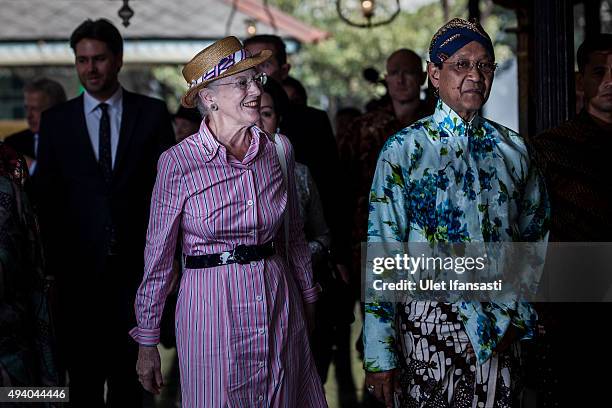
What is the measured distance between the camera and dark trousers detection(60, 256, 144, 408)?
6.03 metres

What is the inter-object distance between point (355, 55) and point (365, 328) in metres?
36.7

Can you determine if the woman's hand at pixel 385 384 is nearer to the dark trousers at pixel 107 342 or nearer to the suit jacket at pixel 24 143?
the dark trousers at pixel 107 342

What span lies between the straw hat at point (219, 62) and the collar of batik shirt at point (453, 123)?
30.6 inches

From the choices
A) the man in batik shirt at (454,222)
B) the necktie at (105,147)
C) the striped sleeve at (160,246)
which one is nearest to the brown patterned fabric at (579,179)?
the man in batik shirt at (454,222)

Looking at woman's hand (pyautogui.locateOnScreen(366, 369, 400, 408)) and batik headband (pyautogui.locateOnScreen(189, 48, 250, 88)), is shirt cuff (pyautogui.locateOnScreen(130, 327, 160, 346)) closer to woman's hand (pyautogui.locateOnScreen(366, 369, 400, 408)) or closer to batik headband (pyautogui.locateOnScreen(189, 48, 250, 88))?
woman's hand (pyautogui.locateOnScreen(366, 369, 400, 408))

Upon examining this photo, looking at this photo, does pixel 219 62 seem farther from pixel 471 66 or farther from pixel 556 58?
pixel 556 58

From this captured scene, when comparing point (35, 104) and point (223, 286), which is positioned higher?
point (35, 104)

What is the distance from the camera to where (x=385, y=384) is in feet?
13.2

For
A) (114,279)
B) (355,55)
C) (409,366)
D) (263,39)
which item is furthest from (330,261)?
(355,55)

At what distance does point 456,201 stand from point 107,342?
9.07 ft

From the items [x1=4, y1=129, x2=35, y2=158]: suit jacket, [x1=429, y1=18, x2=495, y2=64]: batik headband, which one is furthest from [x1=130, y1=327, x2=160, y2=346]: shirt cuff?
[x1=4, y1=129, x2=35, y2=158]: suit jacket

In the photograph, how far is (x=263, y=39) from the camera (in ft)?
23.9

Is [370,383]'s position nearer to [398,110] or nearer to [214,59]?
[214,59]

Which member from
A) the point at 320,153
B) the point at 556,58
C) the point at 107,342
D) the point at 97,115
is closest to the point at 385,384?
the point at 107,342
